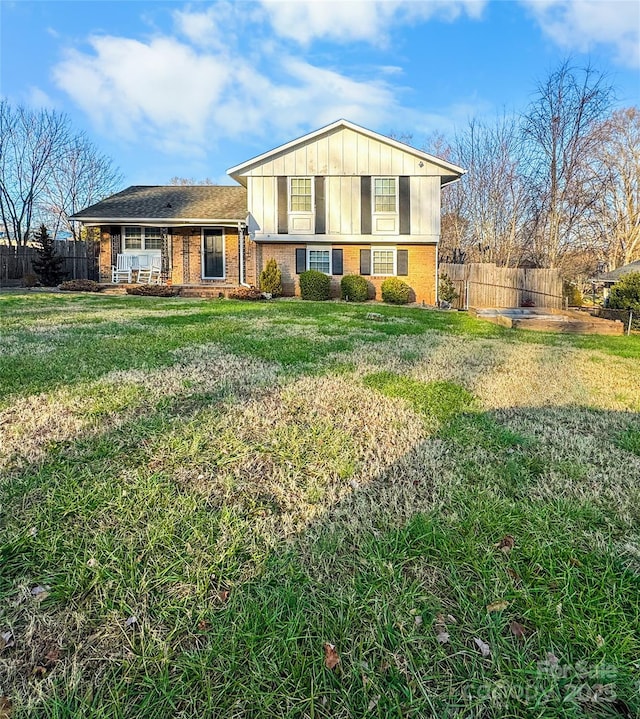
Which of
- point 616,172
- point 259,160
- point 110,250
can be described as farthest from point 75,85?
point 616,172

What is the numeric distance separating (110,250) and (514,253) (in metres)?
20.6

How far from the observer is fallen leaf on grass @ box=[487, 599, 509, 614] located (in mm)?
1718

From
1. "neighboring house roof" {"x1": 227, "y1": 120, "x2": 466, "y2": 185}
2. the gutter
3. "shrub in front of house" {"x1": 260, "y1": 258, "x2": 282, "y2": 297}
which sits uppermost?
"neighboring house roof" {"x1": 227, "y1": 120, "x2": 466, "y2": 185}

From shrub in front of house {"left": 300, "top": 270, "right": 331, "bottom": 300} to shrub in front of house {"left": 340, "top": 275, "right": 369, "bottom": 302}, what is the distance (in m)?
0.68

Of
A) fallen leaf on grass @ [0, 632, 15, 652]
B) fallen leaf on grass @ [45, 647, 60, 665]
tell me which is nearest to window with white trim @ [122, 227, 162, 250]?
fallen leaf on grass @ [0, 632, 15, 652]

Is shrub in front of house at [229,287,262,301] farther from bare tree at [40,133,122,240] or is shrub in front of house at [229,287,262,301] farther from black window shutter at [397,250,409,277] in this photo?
bare tree at [40,133,122,240]

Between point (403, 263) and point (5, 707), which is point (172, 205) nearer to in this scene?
point (403, 263)

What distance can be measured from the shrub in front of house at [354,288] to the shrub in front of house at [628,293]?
8.22 metres

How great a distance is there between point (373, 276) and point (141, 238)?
31.5ft

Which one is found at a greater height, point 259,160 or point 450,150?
point 450,150

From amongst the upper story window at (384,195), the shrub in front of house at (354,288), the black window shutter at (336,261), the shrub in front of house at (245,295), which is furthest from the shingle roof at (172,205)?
the upper story window at (384,195)

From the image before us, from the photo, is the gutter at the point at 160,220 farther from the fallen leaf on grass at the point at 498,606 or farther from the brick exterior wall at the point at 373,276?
the fallen leaf on grass at the point at 498,606

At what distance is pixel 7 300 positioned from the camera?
41.4 feet

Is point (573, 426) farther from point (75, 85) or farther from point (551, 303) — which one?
point (75, 85)
